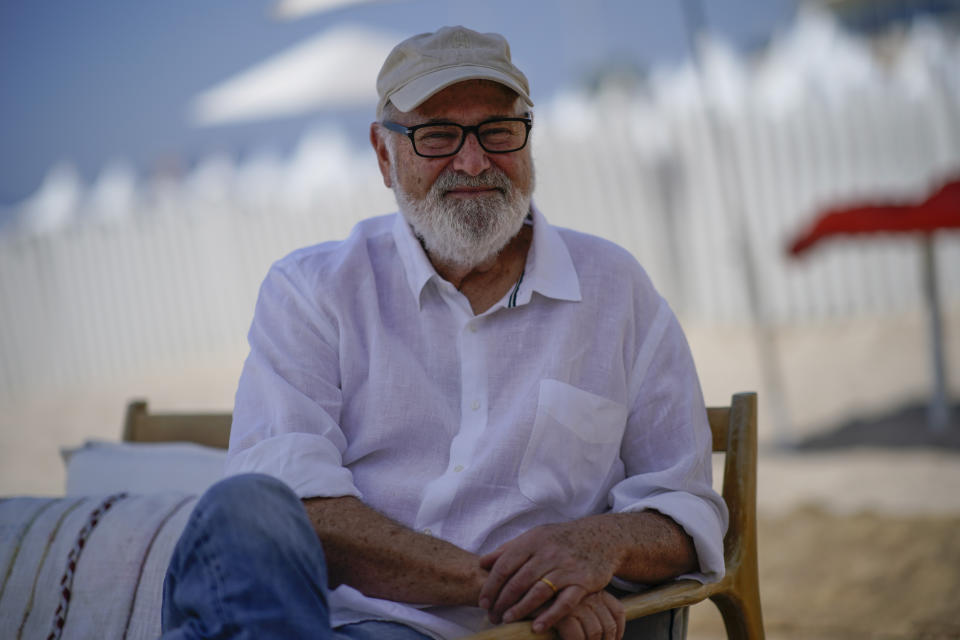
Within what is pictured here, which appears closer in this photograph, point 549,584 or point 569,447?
point 549,584

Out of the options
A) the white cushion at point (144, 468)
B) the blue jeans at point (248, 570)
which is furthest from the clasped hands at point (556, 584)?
the white cushion at point (144, 468)

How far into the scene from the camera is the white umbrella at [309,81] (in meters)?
11.8

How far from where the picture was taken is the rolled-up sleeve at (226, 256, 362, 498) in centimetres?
163

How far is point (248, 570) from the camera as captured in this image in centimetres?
130

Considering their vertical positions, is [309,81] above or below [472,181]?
above

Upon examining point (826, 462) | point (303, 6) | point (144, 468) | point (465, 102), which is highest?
point (303, 6)

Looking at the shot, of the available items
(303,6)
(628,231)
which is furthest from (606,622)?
(628,231)

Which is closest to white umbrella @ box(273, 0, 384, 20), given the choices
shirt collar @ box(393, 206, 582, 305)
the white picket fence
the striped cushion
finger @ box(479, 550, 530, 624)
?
the white picket fence

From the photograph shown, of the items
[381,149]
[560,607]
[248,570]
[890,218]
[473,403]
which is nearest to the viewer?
[248,570]

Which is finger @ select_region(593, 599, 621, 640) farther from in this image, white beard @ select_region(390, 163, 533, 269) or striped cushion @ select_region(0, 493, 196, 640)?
striped cushion @ select_region(0, 493, 196, 640)

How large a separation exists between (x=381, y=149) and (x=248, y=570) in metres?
1.09

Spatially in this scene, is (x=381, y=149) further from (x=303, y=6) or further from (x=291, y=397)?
(x=303, y=6)

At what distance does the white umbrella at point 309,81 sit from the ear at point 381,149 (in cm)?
990

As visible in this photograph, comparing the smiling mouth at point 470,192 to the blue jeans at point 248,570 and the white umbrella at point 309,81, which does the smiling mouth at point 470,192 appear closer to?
the blue jeans at point 248,570
